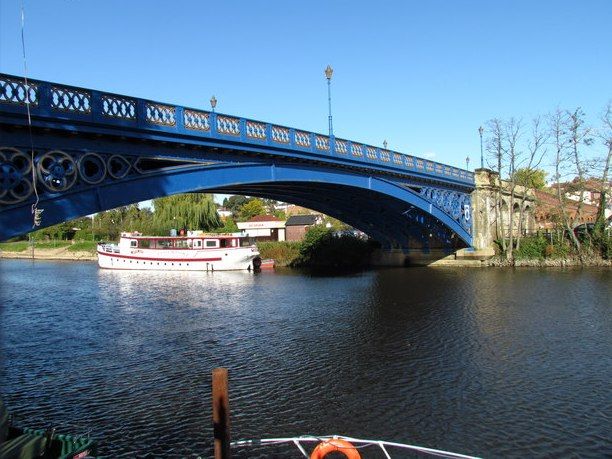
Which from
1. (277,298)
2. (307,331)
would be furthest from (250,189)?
(307,331)

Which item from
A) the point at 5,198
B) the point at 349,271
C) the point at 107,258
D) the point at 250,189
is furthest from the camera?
the point at 107,258

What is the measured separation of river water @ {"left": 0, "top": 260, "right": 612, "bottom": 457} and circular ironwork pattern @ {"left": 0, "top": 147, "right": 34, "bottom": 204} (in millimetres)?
4223

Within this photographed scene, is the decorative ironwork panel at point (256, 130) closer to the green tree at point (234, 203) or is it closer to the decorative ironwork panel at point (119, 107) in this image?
the decorative ironwork panel at point (119, 107)

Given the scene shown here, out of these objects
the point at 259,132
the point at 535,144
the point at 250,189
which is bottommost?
the point at 250,189

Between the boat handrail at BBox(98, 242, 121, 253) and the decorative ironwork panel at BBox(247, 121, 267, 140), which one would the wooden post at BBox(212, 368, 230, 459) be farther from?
the boat handrail at BBox(98, 242, 121, 253)

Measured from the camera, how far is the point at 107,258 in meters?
46.1

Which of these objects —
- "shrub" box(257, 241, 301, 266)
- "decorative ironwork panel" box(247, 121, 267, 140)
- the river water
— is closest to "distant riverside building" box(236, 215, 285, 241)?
"shrub" box(257, 241, 301, 266)

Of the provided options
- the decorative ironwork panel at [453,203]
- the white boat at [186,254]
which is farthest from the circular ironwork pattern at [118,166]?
the white boat at [186,254]

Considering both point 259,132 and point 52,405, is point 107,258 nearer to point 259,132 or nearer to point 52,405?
point 259,132

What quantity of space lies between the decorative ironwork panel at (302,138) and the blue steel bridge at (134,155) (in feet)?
0.14

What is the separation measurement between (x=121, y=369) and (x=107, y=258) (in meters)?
36.0

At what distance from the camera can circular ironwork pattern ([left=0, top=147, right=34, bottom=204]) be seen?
10859 mm

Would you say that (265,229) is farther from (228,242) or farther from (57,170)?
(57,170)

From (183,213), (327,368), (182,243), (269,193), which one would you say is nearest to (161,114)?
(327,368)
